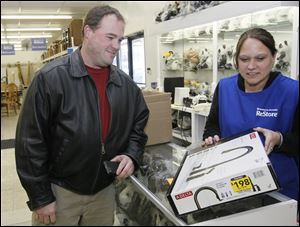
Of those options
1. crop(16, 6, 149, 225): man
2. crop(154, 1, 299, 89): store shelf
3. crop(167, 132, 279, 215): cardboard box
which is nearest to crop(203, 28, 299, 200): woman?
crop(167, 132, 279, 215): cardboard box

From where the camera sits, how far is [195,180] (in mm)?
888

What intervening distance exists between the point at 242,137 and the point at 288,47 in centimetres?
229

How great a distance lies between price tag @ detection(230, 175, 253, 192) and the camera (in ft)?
2.72

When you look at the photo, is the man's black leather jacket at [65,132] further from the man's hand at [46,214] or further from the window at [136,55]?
the window at [136,55]

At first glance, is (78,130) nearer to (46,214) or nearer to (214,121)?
(46,214)

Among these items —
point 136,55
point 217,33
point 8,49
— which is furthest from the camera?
point 8,49

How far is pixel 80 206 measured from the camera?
4.46ft

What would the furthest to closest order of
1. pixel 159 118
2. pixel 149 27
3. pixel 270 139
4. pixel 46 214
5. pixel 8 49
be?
pixel 8 49
pixel 149 27
pixel 159 118
pixel 46 214
pixel 270 139

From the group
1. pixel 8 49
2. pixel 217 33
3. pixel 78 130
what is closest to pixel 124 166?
pixel 78 130

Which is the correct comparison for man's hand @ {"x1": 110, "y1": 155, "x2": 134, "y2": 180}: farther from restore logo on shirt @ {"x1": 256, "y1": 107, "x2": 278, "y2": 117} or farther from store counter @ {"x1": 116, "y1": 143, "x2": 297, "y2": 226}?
restore logo on shirt @ {"x1": 256, "y1": 107, "x2": 278, "y2": 117}

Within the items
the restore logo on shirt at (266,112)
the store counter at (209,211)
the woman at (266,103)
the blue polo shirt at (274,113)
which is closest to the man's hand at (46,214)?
the store counter at (209,211)

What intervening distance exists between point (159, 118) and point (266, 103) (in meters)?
0.86

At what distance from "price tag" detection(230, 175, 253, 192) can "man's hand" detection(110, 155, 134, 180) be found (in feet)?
1.85

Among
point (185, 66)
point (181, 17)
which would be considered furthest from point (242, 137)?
point (185, 66)
